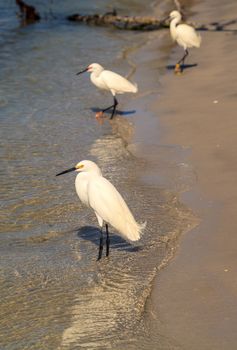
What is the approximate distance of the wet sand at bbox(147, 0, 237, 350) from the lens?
4.85 m

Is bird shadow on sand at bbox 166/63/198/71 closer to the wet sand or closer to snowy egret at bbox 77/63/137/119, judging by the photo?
the wet sand

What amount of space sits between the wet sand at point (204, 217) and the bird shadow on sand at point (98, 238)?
0.46 metres

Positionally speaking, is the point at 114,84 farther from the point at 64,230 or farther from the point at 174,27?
the point at 64,230

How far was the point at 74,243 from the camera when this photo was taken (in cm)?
652

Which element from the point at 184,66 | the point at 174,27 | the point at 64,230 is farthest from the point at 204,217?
the point at 174,27

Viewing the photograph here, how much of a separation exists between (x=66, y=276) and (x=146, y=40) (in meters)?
12.8

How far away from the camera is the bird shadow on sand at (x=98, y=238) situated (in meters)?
6.47

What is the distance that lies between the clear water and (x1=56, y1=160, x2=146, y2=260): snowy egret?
24 cm

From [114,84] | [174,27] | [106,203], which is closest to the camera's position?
[106,203]

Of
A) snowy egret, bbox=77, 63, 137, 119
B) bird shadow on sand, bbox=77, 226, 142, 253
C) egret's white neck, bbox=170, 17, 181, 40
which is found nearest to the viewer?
bird shadow on sand, bbox=77, 226, 142, 253

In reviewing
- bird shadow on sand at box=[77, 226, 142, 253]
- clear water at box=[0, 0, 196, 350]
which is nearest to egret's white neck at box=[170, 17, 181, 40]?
clear water at box=[0, 0, 196, 350]

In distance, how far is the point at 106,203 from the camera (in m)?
6.10

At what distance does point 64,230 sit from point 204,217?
1181mm

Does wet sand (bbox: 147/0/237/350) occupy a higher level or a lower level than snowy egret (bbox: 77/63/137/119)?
higher
